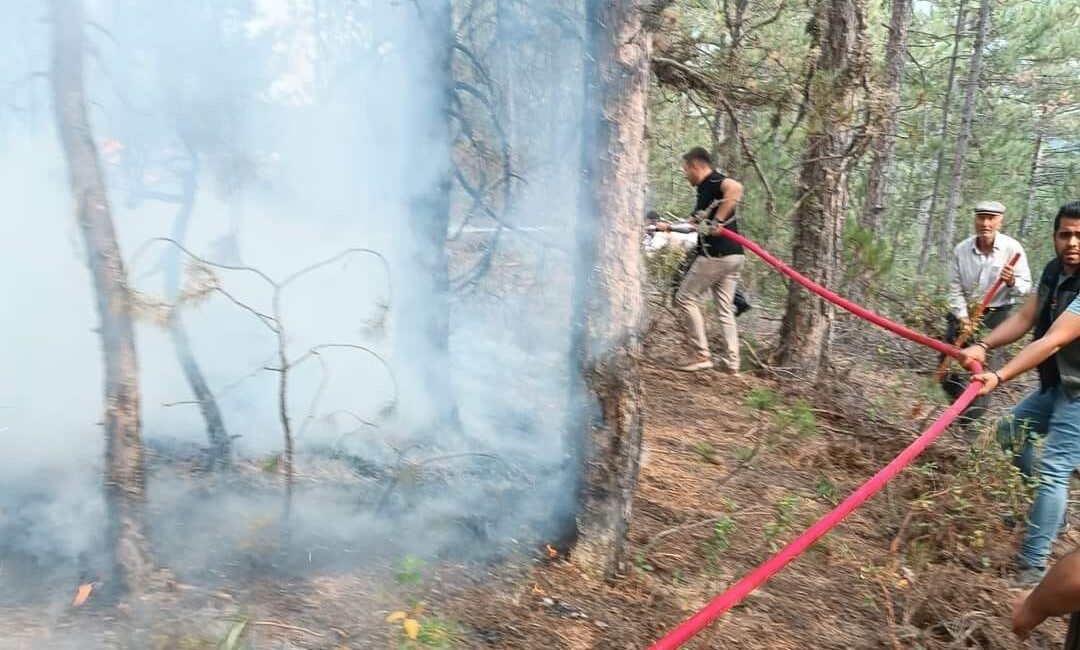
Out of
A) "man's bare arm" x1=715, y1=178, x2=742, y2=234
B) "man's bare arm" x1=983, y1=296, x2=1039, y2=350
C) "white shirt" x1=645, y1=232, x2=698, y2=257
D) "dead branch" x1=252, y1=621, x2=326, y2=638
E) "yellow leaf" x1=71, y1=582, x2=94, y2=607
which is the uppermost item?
"man's bare arm" x1=715, y1=178, x2=742, y2=234

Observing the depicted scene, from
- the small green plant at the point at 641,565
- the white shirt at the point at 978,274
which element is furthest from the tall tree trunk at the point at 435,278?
the white shirt at the point at 978,274

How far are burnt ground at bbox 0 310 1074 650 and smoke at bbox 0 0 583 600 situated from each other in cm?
24

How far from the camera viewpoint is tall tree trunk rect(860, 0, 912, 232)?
15.6ft

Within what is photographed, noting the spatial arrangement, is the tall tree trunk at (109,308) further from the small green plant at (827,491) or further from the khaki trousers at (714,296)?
the khaki trousers at (714,296)

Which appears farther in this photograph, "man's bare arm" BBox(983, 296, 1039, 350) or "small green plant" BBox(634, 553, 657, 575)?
"man's bare arm" BBox(983, 296, 1039, 350)

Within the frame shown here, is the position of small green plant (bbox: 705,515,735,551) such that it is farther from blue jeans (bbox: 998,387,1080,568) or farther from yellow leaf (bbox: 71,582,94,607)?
yellow leaf (bbox: 71,582,94,607)

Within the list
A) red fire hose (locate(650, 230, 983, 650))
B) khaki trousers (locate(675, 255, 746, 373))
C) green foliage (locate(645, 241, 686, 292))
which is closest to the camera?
red fire hose (locate(650, 230, 983, 650))

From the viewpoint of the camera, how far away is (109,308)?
7.66ft

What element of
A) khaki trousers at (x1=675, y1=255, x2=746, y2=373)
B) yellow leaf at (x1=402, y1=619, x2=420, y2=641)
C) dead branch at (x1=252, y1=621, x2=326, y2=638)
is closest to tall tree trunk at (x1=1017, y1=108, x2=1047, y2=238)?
khaki trousers at (x1=675, y1=255, x2=746, y2=373)

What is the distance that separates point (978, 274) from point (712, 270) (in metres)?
1.69

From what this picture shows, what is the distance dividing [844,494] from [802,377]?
5.63 feet

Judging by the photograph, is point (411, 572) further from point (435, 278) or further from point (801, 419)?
point (801, 419)

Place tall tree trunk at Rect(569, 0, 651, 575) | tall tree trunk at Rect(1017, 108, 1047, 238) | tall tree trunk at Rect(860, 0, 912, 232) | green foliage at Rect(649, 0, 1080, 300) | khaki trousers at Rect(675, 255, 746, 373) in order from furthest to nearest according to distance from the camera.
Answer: tall tree trunk at Rect(1017, 108, 1047, 238) < khaki trousers at Rect(675, 255, 746, 373) < tall tree trunk at Rect(860, 0, 912, 232) < green foliage at Rect(649, 0, 1080, 300) < tall tree trunk at Rect(569, 0, 651, 575)

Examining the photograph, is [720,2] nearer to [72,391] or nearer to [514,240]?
[514,240]
